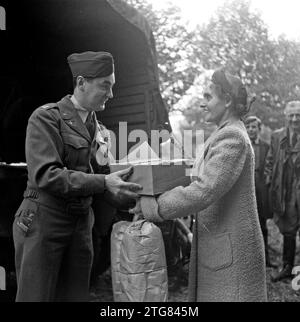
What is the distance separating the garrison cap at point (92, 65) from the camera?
2.81 meters

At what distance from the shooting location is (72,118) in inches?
109

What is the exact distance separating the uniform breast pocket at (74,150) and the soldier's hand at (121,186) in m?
0.24

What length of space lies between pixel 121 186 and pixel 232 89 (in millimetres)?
857

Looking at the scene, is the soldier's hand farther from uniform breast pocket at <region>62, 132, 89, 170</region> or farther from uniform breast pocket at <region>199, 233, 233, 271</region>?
uniform breast pocket at <region>199, 233, 233, 271</region>

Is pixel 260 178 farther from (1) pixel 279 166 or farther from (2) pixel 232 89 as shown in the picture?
(2) pixel 232 89

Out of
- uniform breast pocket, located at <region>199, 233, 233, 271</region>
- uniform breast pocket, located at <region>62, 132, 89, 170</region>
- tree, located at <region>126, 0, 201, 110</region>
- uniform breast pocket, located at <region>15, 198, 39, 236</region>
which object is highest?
tree, located at <region>126, 0, 201, 110</region>

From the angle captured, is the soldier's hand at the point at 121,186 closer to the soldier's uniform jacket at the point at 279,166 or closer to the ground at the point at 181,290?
the ground at the point at 181,290

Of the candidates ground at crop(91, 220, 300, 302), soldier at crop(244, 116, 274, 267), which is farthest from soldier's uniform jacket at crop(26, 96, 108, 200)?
soldier at crop(244, 116, 274, 267)

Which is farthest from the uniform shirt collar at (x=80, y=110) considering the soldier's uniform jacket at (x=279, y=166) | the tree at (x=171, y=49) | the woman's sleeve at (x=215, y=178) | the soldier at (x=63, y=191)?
the tree at (x=171, y=49)

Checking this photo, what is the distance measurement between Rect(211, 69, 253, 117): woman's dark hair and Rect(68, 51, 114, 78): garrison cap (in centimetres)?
69

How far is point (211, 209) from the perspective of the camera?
2.61 m

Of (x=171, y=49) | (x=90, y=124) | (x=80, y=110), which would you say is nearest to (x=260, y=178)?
(x=90, y=124)

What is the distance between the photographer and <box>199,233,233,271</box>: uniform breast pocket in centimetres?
249

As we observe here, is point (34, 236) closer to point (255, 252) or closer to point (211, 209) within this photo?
point (211, 209)
